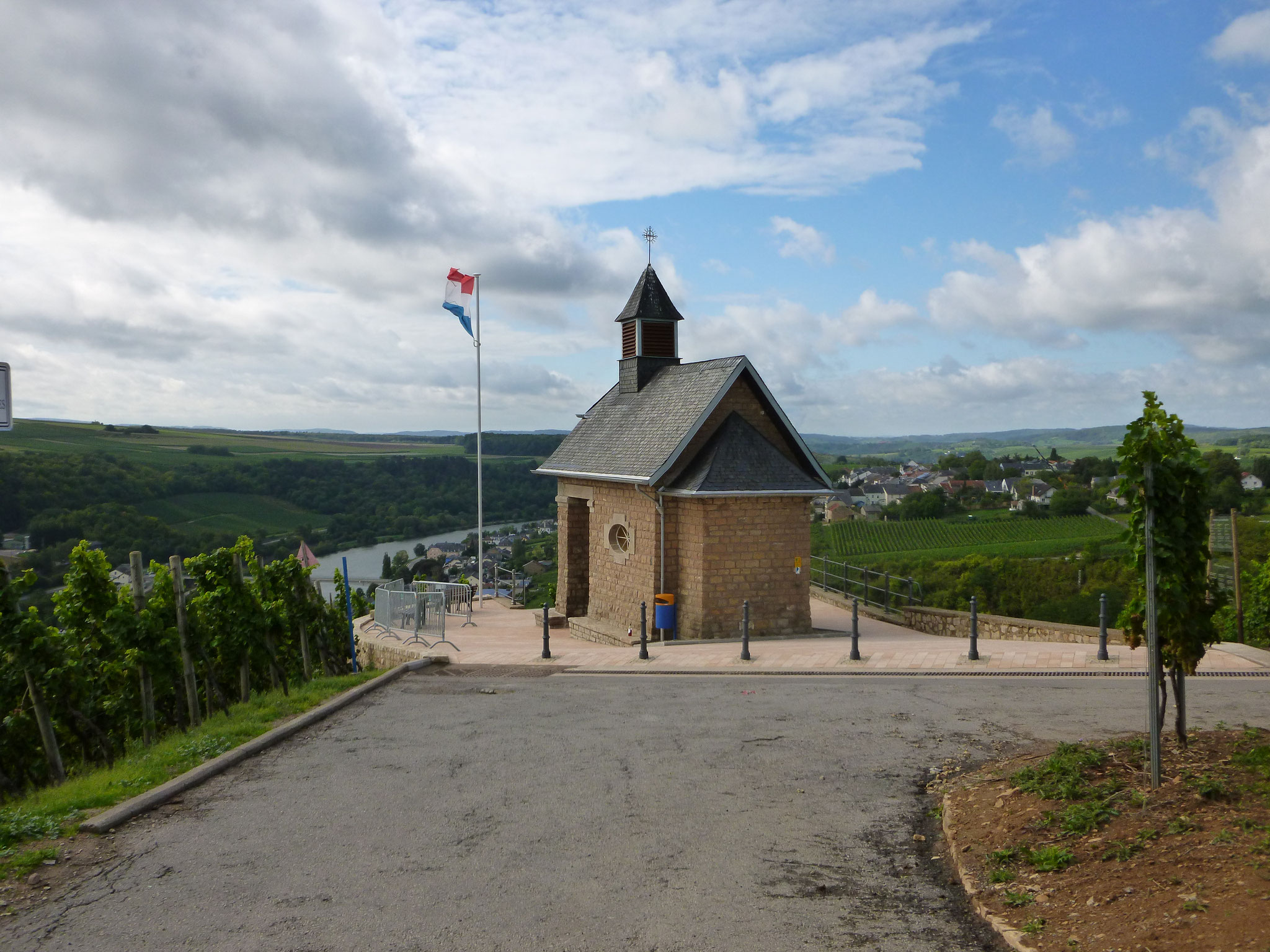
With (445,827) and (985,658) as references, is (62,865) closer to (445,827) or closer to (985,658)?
(445,827)

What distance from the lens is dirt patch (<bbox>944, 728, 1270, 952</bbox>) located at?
4.60m

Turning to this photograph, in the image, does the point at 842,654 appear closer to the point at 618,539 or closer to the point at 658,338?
the point at 618,539

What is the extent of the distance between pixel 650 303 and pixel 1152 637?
674 inches

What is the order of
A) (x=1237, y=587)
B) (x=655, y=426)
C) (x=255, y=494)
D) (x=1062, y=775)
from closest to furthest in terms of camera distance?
(x=1062, y=775)
(x=1237, y=587)
(x=655, y=426)
(x=255, y=494)

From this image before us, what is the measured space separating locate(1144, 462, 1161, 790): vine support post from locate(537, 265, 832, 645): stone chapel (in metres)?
10.5

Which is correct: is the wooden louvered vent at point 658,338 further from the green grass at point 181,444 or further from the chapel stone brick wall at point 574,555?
the green grass at point 181,444

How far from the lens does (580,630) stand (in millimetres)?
20516

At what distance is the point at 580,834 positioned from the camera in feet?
21.8

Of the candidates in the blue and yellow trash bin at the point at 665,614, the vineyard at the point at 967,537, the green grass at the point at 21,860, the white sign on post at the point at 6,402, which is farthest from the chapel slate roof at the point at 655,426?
the vineyard at the point at 967,537

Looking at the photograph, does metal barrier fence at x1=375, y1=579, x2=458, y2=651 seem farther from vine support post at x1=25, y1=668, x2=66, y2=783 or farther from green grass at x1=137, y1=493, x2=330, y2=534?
green grass at x1=137, y1=493, x2=330, y2=534

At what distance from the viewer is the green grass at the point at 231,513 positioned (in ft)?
188

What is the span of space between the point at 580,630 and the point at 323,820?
44.4 feet

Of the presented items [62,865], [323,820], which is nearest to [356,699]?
[323,820]

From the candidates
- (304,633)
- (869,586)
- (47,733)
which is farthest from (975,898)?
(869,586)
